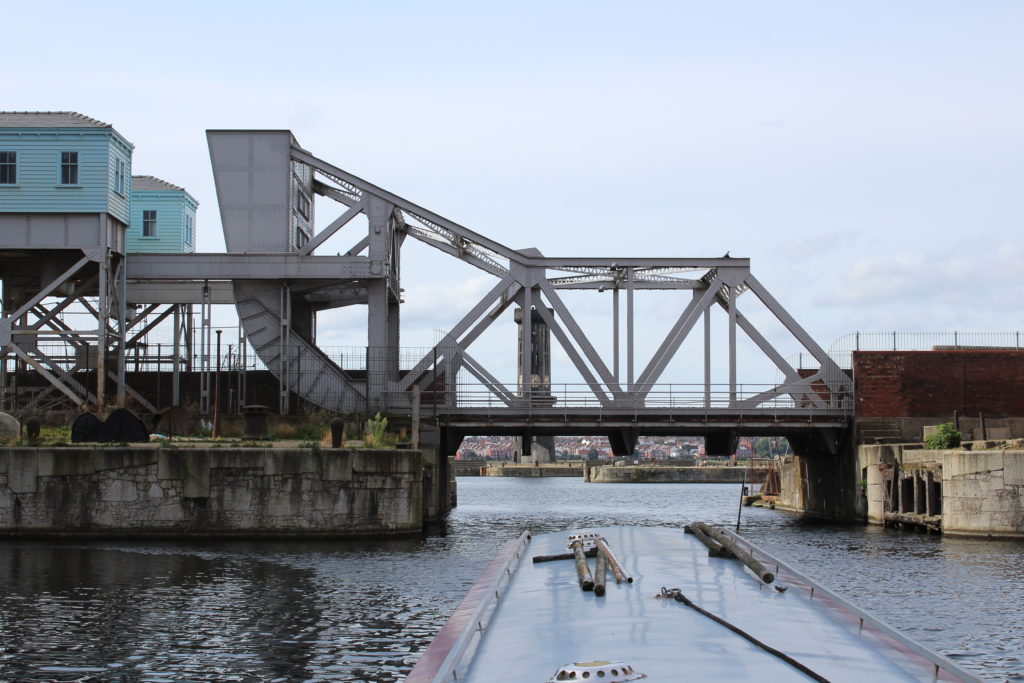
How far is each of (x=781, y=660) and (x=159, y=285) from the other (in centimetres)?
5144

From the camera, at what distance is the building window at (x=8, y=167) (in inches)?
1871

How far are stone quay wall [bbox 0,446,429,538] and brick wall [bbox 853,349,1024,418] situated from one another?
22.2 metres

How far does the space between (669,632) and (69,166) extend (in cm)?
4235

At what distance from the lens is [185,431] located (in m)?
44.9

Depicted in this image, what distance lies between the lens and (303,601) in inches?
892

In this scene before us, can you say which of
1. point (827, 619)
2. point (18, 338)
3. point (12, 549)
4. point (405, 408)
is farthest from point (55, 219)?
point (827, 619)

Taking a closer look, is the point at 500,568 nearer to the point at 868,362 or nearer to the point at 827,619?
the point at 827,619

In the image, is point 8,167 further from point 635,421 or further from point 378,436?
point 635,421

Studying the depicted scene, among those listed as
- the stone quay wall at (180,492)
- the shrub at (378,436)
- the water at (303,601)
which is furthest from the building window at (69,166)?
the water at (303,601)

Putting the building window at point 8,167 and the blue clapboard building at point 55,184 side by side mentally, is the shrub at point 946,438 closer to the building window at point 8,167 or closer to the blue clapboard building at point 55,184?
the blue clapboard building at point 55,184

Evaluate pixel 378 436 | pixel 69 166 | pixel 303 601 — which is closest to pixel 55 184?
pixel 69 166

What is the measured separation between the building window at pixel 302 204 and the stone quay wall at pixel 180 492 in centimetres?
1816

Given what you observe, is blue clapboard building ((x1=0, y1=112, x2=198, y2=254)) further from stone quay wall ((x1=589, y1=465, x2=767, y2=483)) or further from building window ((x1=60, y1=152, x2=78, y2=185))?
stone quay wall ((x1=589, y1=465, x2=767, y2=483))

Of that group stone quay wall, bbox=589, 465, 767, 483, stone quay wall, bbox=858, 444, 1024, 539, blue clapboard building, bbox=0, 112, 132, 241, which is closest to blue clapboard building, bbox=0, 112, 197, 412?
blue clapboard building, bbox=0, 112, 132, 241
